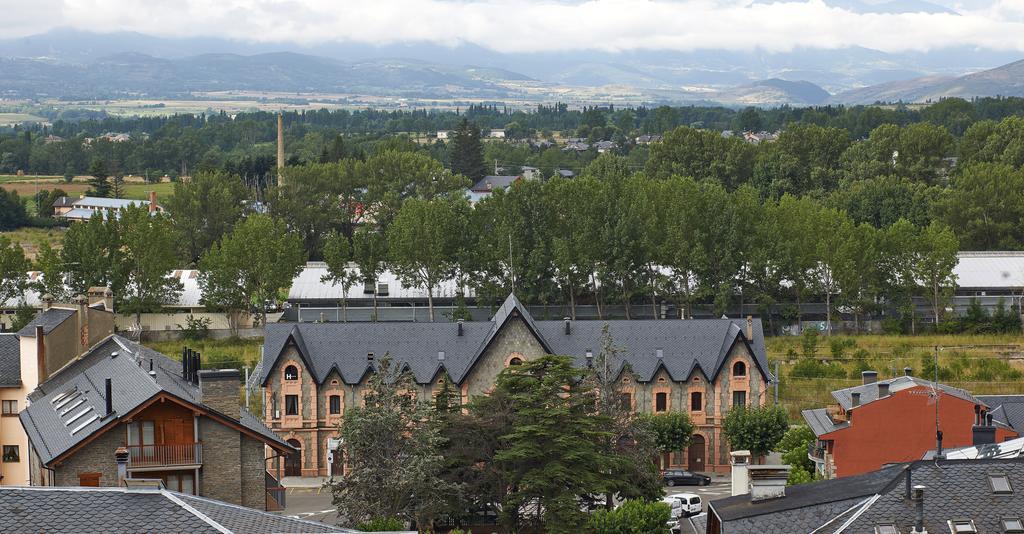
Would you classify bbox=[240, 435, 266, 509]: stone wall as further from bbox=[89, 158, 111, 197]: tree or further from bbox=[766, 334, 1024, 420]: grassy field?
bbox=[89, 158, 111, 197]: tree

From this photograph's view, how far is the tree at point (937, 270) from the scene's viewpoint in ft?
334

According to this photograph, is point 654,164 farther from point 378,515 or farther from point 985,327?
point 378,515

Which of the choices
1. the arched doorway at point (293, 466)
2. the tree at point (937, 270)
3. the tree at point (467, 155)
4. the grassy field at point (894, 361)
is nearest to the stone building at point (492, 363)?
the arched doorway at point (293, 466)

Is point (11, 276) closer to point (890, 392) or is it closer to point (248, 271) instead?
point (248, 271)

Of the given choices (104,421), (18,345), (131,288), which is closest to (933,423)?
(104,421)

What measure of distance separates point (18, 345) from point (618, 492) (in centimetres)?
2192

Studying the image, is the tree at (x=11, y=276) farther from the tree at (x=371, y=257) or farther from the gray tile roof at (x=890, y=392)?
the gray tile roof at (x=890, y=392)

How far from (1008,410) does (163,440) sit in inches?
1131

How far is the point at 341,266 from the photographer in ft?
344

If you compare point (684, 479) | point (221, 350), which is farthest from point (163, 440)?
point (221, 350)

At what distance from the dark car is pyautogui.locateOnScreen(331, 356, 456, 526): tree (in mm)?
16755

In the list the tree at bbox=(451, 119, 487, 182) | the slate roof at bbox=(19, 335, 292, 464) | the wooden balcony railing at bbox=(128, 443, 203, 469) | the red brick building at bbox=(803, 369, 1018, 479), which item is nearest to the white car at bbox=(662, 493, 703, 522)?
the red brick building at bbox=(803, 369, 1018, 479)

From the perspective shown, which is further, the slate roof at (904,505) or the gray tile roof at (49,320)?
the gray tile roof at (49,320)

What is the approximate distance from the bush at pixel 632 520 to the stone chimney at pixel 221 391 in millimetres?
11973
